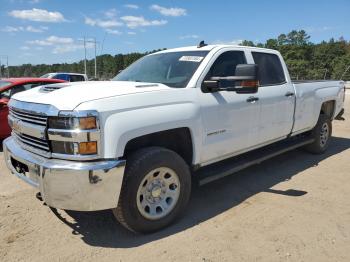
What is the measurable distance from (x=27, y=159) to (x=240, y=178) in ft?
10.4

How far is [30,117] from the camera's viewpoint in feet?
11.1

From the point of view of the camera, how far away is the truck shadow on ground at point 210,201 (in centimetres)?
356

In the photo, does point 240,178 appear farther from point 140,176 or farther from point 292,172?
point 140,176

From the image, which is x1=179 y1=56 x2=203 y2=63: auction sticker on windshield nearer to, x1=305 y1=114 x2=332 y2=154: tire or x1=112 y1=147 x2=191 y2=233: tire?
x1=112 y1=147 x2=191 y2=233: tire

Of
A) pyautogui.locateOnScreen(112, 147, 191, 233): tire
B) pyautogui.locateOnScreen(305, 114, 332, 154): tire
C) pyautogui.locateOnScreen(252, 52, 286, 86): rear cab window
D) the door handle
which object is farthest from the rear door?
pyautogui.locateOnScreen(112, 147, 191, 233): tire

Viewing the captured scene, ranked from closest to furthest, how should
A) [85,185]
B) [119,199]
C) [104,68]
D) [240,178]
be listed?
1. [85,185]
2. [119,199]
3. [240,178]
4. [104,68]

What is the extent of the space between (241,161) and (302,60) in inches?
3212

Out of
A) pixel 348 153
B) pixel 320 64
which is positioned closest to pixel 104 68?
pixel 320 64

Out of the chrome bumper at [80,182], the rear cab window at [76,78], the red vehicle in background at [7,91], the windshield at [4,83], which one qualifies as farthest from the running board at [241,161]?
the rear cab window at [76,78]

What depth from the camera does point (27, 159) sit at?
335 centimetres

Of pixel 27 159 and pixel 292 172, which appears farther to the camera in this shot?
pixel 292 172

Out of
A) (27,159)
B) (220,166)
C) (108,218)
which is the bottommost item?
(108,218)

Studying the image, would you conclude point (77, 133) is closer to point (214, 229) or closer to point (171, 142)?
point (171, 142)

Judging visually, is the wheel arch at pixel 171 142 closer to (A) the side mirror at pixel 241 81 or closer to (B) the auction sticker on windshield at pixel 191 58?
(A) the side mirror at pixel 241 81
